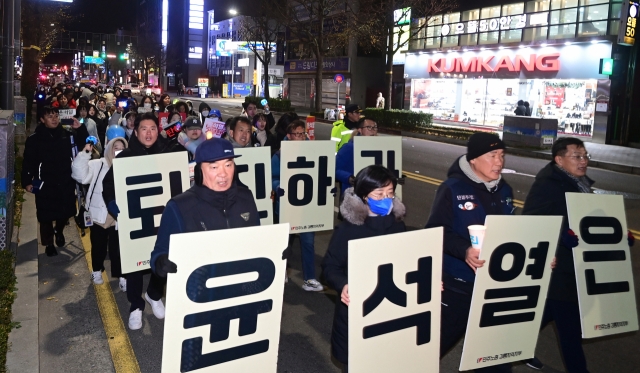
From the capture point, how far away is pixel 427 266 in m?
3.69

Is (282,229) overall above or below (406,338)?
above

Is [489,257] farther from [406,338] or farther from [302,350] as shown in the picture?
[302,350]

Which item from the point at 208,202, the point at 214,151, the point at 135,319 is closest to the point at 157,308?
the point at 135,319

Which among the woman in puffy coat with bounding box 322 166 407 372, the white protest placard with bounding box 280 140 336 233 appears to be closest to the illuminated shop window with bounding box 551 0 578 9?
the white protest placard with bounding box 280 140 336 233

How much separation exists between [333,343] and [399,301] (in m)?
0.48

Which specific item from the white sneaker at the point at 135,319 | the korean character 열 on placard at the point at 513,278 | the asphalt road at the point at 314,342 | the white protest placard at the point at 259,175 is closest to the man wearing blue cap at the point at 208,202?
the asphalt road at the point at 314,342

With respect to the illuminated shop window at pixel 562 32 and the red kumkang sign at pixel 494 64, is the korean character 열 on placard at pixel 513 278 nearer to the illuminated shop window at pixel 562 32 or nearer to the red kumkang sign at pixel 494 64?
the illuminated shop window at pixel 562 32

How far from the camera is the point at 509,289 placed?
4.07 metres

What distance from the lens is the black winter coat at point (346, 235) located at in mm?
3668

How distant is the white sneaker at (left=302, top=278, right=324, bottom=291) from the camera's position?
6.98 meters

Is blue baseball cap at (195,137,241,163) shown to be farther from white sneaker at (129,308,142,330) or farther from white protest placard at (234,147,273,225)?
white protest placard at (234,147,273,225)

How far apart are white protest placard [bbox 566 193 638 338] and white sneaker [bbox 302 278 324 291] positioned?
3.11 meters

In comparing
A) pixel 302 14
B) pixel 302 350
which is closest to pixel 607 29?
pixel 302 350

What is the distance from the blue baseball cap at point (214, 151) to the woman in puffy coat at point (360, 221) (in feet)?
2.59
